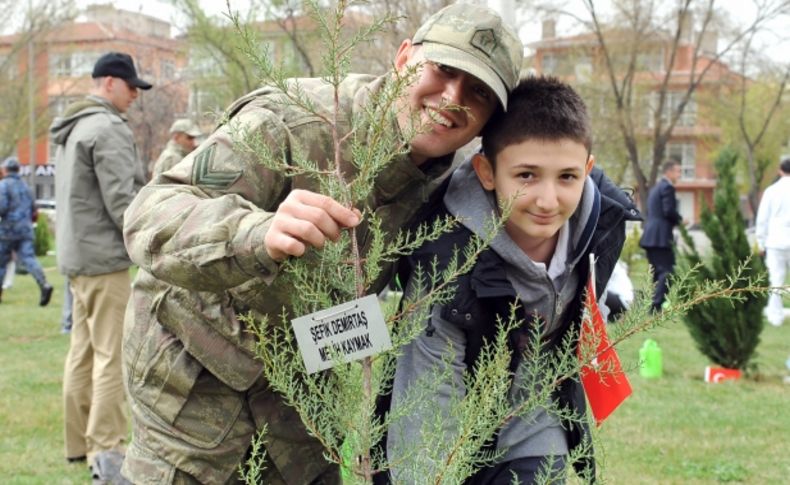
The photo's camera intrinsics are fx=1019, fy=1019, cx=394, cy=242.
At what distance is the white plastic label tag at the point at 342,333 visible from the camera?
180 centimetres

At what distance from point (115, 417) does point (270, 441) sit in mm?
3330

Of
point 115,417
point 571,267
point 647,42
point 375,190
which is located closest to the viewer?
point 375,190

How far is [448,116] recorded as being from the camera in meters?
2.24

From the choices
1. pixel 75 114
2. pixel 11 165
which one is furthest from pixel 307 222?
pixel 11 165

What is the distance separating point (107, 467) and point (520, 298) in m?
3.53

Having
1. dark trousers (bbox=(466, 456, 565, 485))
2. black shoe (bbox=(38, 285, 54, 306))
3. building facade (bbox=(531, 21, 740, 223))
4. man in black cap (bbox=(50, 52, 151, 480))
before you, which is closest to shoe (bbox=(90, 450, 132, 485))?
man in black cap (bbox=(50, 52, 151, 480))

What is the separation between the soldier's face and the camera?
7.15 feet

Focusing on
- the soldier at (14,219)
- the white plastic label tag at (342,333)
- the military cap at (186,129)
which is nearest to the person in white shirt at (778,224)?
the military cap at (186,129)

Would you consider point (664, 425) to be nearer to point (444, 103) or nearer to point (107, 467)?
point (107, 467)

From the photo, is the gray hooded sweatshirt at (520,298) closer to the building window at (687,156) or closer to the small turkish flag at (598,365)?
the small turkish flag at (598,365)

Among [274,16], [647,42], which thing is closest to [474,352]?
[274,16]

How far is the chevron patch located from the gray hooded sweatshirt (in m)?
0.54

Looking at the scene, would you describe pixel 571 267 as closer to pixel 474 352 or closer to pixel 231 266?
pixel 474 352

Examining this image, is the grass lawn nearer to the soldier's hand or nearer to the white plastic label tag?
the white plastic label tag
